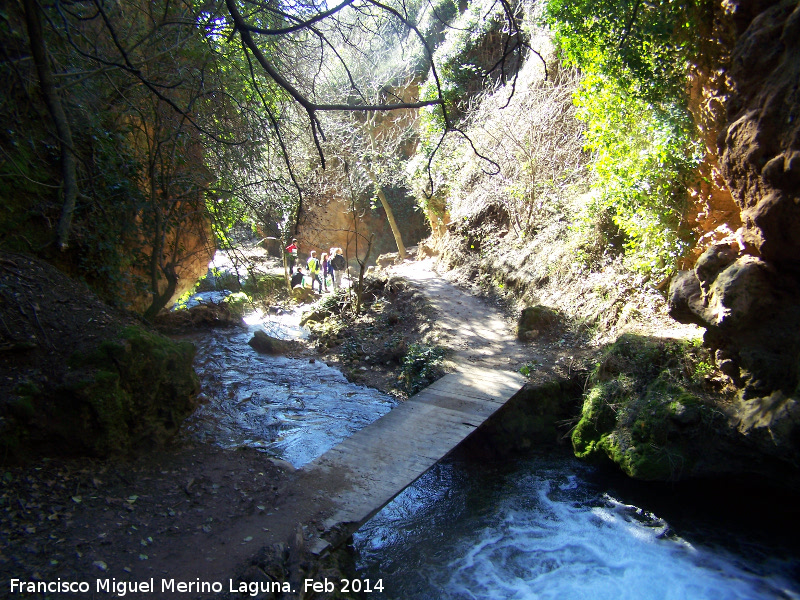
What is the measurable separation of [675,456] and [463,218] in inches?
419

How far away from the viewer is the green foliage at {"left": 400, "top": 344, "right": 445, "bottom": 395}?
26.6 ft

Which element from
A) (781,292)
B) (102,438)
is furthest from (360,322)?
(781,292)

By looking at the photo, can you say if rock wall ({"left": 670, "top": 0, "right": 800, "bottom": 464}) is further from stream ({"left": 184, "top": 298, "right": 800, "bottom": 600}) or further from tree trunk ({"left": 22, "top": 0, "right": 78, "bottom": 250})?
tree trunk ({"left": 22, "top": 0, "right": 78, "bottom": 250})

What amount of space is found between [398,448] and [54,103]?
4451mm

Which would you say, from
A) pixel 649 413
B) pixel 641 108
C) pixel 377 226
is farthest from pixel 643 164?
pixel 377 226

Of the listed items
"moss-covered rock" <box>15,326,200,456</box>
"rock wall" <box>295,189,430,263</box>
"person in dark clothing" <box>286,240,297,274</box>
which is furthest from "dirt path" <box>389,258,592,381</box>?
"rock wall" <box>295,189,430,263</box>

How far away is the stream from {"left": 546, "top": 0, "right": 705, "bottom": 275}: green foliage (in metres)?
3.20

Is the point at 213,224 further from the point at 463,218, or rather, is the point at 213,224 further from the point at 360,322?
the point at 463,218

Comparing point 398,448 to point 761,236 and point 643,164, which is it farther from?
point 643,164

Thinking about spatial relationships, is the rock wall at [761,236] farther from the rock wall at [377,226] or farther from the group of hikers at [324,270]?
the rock wall at [377,226]

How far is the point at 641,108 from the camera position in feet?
22.6


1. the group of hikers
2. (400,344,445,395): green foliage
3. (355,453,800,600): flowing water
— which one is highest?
the group of hikers

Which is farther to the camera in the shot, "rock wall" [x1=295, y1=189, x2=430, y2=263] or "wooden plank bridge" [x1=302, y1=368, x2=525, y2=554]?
"rock wall" [x1=295, y1=189, x2=430, y2=263]

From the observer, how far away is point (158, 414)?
16.6 ft
